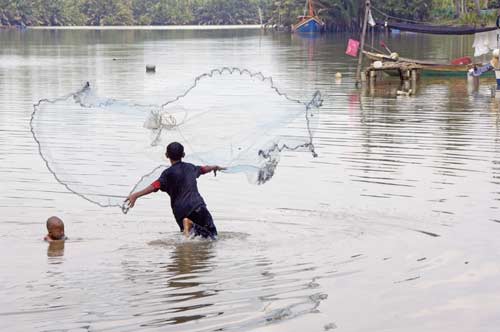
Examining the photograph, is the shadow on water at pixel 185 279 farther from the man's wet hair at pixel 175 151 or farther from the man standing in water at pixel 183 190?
the man's wet hair at pixel 175 151

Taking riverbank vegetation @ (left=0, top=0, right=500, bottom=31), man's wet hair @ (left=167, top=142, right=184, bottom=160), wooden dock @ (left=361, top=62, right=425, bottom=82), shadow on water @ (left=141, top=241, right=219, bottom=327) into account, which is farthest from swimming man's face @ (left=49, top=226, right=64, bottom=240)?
riverbank vegetation @ (left=0, top=0, right=500, bottom=31)

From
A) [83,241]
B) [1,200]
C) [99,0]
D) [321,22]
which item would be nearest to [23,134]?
[1,200]

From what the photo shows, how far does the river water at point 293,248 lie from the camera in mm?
9633

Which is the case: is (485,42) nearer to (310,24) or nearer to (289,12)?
(310,24)

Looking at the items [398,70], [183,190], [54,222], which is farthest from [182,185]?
[398,70]

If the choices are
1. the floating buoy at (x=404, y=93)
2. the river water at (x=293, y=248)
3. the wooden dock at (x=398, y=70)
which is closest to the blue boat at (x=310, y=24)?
the wooden dock at (x=398, y=70)

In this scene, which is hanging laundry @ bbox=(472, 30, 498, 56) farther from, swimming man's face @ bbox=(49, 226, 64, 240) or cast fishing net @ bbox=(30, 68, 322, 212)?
swimming man's face @ bbox=(49, 226, 64, 240)

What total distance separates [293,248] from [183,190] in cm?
134

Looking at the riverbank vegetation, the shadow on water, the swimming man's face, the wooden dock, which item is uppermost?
the riverbank vegetation

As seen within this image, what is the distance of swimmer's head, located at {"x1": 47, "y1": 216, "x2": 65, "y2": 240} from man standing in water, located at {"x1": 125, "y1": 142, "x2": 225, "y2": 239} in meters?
0.99

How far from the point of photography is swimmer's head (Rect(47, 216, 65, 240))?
41.1ft

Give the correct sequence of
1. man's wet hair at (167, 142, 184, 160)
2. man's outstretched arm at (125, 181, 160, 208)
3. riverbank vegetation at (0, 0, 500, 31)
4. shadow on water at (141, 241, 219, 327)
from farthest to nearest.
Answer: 1. riverbank vegetation at (0, 0, 500, 31)
2. man's wet hair at (167, 142, 184, 160)
3. man's outstretched arm at (125, 181, 160, 208)
4. shadow on water at (141, 241, 219, 327)

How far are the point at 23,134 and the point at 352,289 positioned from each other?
1362 centimetres

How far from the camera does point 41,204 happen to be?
1510 cm
